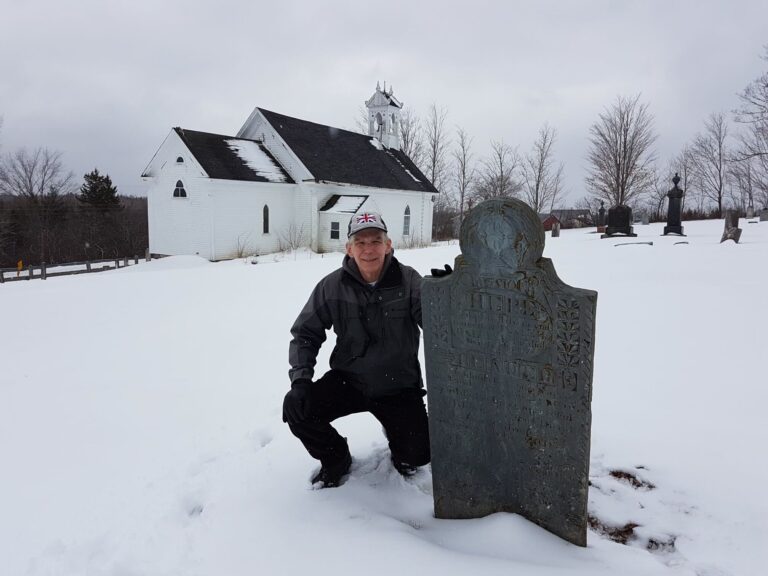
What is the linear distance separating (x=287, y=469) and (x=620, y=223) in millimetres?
20796

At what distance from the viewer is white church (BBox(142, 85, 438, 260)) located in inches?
893

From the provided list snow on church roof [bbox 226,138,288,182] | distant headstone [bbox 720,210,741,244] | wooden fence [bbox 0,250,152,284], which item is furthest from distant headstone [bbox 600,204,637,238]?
wooden fence [bbox 0,250,152,284]

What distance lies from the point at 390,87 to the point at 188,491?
36039 millimetres

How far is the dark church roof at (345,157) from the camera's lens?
86.0 feet

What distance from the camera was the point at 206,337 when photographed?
6551 mm

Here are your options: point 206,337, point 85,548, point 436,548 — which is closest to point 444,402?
point 436,548

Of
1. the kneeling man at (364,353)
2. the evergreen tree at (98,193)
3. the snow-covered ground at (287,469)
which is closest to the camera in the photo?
the snow-covered ground at (287,469)

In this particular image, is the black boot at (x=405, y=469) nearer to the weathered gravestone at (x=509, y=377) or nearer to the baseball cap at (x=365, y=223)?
the weathered gravestone at (x=509, y=377)

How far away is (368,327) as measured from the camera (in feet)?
9.95

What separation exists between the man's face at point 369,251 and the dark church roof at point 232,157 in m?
20.9

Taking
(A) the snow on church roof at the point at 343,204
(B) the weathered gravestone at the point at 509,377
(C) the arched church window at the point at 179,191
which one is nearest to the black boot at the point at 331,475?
(B) the weathered gravestone at the point at 509,377

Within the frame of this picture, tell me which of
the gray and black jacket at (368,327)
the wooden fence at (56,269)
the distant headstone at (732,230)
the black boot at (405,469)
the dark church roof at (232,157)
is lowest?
the wooden fence at (56,269)

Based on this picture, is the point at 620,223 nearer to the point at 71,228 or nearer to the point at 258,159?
the point at 258,159

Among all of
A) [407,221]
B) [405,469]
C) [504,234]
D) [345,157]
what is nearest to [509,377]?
[504,234]
